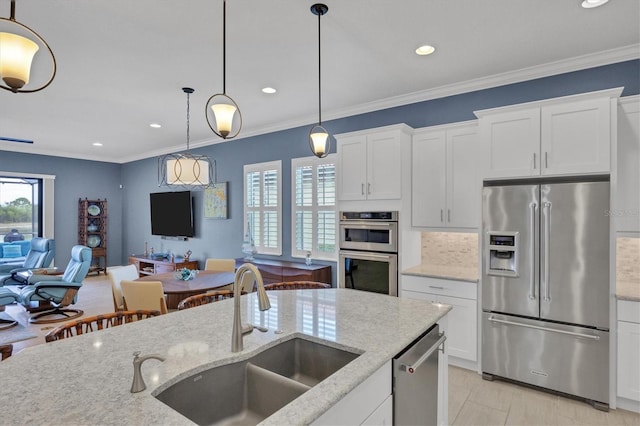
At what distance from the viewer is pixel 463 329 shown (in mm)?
3373

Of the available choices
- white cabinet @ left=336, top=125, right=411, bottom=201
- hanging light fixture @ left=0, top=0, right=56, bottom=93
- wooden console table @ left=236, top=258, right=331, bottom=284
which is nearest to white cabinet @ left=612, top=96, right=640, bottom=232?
white cabinet @ left=336, top=125, right=411, bottom=201

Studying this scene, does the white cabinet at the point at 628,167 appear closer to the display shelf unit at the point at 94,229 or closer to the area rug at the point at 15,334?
the area rug at the point at 15,334

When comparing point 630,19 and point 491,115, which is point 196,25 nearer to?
point 491,115

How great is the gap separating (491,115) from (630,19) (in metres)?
1.09

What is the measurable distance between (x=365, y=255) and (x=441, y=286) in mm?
846

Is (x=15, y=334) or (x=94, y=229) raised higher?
(x=94, y=229)

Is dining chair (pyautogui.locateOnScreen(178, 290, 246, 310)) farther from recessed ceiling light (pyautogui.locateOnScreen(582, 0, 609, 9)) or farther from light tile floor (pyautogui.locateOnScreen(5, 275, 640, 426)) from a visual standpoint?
recessed ceiling light (pyautogui.locateOnScreen(582, 0, 609, 9))

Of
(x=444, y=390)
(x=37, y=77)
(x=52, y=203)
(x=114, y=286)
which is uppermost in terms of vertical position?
(x=37, y=77)

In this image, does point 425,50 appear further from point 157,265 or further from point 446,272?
point 157,265

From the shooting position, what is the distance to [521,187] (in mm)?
3047

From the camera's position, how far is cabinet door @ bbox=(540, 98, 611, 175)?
274 centimetres

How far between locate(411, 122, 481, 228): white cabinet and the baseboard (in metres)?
1.72

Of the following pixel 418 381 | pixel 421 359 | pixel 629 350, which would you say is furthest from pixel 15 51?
pixel 629 350

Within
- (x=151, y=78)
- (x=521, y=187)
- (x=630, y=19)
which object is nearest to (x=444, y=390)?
(x=521, y=187)
